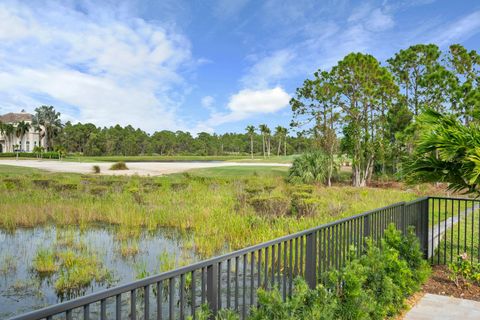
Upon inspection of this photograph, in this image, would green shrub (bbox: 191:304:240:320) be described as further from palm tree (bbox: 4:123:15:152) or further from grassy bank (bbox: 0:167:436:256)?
palm tree (bbox: 4:123:15:152)

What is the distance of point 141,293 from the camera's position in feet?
19.5

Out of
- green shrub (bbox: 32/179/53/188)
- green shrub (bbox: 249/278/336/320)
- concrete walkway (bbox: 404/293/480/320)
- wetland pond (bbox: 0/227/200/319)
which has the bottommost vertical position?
wetland pond (bbox: 0/227/200/319)

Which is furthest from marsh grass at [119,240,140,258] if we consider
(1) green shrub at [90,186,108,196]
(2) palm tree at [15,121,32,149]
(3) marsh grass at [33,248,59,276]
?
(2) palm tree at [15,121,32,149]

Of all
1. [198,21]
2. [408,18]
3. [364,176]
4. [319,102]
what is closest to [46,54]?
[198,21]

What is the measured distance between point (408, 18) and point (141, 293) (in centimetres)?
1131

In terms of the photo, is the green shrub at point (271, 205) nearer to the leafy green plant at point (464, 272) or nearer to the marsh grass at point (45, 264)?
the marsh grass at point (45, 264)

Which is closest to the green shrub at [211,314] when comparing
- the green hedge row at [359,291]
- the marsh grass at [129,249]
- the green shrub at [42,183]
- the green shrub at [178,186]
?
the green hedge row at [359,291]

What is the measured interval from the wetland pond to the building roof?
284 feet

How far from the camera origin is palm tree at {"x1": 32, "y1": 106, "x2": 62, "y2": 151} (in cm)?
8182

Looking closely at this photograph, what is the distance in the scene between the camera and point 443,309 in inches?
169

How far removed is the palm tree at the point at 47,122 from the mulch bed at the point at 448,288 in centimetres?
8597

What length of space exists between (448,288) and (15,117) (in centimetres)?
9691

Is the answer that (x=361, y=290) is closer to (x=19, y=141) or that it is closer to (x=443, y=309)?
(x=443, y=309)

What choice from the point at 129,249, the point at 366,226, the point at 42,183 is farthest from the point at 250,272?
the point at 42,183
